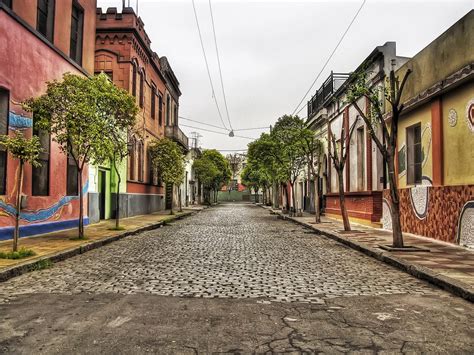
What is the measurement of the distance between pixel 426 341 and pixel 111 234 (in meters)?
10.4

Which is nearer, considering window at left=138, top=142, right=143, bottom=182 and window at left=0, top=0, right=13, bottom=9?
window at left=0, top=0, right=13, bottom=9

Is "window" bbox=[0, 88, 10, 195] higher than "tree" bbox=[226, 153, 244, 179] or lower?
lower

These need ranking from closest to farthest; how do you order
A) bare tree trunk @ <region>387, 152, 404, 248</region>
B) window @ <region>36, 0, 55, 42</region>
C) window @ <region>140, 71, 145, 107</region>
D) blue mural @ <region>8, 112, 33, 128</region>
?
bare tree trunk @ <region>387, 152, 404, 248</region> → blue mural @ <region>8, 112, 33, 128</region> → window @ <region>36, 0, 55, 42</region> → window @ <region>140, 71, 145, 107</region>

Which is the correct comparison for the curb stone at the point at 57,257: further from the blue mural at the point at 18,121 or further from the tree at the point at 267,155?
the tree at the point at 267,155

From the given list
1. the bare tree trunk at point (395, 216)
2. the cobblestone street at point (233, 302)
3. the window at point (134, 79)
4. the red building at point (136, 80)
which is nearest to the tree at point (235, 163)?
the red building at point (136, 80)

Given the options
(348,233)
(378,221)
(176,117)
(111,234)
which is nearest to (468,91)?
(348,233)

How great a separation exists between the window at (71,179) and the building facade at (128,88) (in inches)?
70.7

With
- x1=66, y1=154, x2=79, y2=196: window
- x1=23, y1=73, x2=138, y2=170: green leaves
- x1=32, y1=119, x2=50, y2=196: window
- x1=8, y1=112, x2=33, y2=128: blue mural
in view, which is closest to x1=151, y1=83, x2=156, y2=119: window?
x1=66, y1=154, x2=79, y2=196: window

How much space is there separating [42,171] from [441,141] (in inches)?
411

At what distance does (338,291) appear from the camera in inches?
228

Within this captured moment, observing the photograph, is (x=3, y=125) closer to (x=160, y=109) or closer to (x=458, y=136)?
(x=458, y=136)

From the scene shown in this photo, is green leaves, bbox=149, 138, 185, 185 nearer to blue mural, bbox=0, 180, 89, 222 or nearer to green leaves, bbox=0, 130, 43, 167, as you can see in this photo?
blue mural, bbox=0, 180, 89, 222

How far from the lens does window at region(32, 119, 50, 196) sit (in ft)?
38.8

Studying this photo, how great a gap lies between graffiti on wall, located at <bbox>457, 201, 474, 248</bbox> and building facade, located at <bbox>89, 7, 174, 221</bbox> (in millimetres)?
11940
